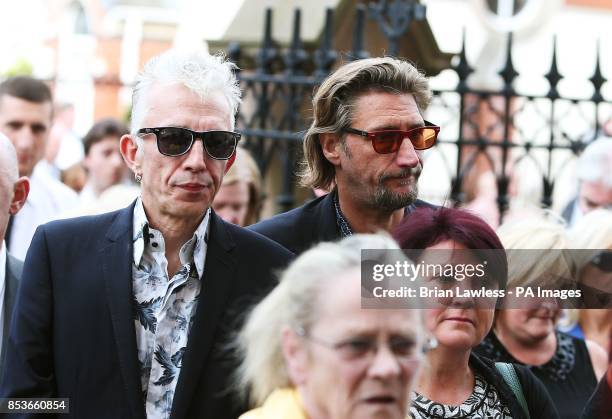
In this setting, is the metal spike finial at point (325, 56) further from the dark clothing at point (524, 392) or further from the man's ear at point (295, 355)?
the man's ear at point (295, 355)

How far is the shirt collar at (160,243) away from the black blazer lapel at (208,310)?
0.9 inches

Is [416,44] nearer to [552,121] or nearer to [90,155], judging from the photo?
[552,121]

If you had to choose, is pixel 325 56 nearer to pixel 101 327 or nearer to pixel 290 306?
pixel 101 327

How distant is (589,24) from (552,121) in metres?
21.9

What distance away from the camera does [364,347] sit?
9.09ft

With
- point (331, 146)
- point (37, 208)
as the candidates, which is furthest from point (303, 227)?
point (37, 208)

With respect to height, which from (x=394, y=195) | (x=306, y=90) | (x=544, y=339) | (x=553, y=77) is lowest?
(x=544, y=339)

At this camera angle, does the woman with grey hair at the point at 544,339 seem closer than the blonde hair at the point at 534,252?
No

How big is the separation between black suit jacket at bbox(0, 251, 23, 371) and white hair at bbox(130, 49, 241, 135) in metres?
0.90

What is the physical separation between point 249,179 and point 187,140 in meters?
2.91

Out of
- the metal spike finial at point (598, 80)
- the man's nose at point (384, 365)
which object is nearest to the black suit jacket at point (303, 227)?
the man's nose at point (384, 365)

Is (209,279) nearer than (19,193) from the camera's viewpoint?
Yes

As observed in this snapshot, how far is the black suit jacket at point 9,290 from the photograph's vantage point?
4348mm

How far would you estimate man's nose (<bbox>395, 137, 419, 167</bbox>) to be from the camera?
14.0ft
